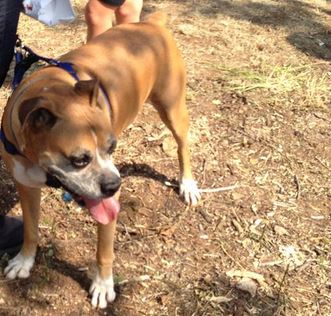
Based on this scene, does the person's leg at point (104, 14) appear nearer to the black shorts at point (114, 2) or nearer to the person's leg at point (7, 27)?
the black shorts at point (114, 2)

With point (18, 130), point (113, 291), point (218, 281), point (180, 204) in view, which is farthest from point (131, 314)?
point (18, 130)

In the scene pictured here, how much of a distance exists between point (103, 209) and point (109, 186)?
213mm

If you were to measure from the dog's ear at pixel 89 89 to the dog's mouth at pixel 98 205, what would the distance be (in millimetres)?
384

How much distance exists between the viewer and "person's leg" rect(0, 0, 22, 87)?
2.76 metres

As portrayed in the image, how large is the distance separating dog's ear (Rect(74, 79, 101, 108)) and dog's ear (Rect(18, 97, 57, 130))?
171 mm

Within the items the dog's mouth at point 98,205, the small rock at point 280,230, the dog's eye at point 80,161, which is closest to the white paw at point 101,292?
the dog's mouth at point 98,205

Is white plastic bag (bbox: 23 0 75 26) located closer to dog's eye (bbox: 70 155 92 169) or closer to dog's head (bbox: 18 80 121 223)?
dog's head (bbox: 18 80 121 223)

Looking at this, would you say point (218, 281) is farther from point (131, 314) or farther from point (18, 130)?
point (18, 130)

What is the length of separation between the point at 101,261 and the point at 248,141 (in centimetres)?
175

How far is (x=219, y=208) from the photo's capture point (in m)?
3.80

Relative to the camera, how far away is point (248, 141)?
4.37 m

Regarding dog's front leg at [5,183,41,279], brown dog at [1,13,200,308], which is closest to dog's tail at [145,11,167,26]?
brown dog at [1,13,200,308]

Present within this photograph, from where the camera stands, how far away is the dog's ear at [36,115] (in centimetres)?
241

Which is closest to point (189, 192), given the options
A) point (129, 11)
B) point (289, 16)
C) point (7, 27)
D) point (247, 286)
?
point (247, 286)
